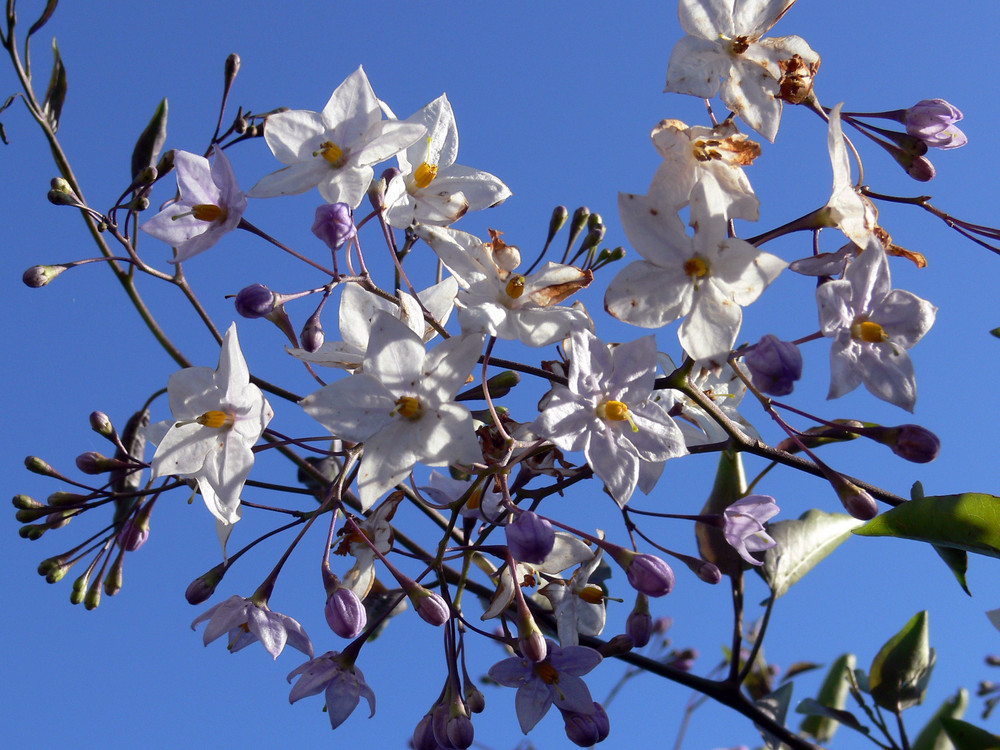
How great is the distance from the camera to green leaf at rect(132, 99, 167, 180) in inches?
71.0

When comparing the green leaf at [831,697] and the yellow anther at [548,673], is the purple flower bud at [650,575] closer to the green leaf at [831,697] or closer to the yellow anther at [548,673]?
the yellow anther at [548,673]

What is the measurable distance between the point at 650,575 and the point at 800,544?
85cm

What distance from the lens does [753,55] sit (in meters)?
1.32

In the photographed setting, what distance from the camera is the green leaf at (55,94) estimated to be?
1.74 meters

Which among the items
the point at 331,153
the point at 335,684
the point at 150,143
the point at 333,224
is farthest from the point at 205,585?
the point at 150,143

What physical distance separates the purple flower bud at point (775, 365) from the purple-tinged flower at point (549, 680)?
459mm

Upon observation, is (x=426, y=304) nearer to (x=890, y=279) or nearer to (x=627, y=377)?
(x=627, y=377)

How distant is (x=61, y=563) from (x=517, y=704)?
3.39 ft

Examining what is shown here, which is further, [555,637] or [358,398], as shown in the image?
[555,637]

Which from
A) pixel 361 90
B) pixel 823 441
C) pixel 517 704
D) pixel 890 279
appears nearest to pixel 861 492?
pixel 823 441

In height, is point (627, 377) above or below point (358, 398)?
below

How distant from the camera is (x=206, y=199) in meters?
1.32

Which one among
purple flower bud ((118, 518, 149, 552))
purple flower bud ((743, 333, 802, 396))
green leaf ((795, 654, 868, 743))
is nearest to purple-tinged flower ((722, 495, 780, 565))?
purple flower bud ((743, 333, 802, 396))

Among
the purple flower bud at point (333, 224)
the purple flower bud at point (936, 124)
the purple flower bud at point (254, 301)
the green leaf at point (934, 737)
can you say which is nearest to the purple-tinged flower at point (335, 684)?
the purple flower bud at point (254, 301)
